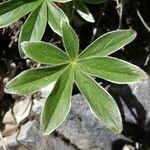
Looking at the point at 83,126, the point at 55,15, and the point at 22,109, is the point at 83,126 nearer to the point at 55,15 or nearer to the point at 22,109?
the point at 22,109

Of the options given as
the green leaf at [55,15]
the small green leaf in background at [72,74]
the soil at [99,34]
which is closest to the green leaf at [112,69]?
the small green leaf in background at [72,74]

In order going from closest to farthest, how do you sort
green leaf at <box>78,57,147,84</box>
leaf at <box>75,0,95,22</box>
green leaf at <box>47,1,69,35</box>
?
green leaf at <box>78,57,147,84</box>
green leaf at <box>47,1,69,35</box>
leaf at <box>75,0,95,22</box>

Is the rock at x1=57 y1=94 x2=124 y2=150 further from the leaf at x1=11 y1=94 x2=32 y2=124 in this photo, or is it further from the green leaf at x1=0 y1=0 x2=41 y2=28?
the green leaf at x1=0 y1=0 x2=41 y2=28

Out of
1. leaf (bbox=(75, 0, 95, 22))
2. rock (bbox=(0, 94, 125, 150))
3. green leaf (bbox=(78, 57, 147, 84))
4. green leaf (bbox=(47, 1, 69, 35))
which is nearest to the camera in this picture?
green leaf (bbox=(78, 57, 147, 84))

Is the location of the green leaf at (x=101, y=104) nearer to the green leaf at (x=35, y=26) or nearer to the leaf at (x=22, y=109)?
the green leaf at (x=35, y=26)

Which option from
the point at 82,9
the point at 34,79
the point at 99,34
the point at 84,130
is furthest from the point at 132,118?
the point at 34,79

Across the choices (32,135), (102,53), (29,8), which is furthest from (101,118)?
(32,135)

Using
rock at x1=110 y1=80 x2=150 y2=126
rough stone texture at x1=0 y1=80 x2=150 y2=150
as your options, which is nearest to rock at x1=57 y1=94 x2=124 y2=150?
rough stone texture at x1=0 y1=80 x2=150 y2=150
